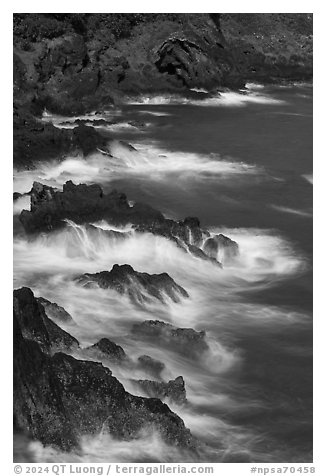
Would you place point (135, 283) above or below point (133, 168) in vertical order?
below

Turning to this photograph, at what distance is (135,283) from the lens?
21594 mm

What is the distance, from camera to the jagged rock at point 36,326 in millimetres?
16928

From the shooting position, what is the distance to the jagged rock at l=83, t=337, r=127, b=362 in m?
18.0

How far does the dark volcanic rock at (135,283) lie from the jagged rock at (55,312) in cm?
205

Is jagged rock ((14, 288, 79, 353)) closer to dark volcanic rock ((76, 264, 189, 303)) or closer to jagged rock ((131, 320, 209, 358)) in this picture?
jagged rock ((131, 320, 209, 358))

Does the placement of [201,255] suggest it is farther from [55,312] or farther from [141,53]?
[141,53]

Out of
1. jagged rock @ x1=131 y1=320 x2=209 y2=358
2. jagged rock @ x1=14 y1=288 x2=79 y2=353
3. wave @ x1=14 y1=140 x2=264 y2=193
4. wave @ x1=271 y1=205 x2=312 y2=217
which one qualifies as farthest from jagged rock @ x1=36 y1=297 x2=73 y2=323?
wave @ x1=271 y1=205 x2=312 y2=217

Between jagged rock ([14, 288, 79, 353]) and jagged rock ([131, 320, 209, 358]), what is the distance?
226 centimetres

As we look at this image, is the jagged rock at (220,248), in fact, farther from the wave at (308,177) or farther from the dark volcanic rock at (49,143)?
the dark volcanic rock at (49,143)

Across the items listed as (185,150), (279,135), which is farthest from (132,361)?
(279,135)

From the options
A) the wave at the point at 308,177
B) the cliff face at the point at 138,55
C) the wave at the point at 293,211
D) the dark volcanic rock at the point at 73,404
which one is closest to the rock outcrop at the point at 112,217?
the wave at the point at 293,211

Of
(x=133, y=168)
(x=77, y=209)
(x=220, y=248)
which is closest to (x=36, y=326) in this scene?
(x=77, y=209)

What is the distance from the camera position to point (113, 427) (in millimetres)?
15578

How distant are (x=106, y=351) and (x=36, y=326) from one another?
1.76 meters
